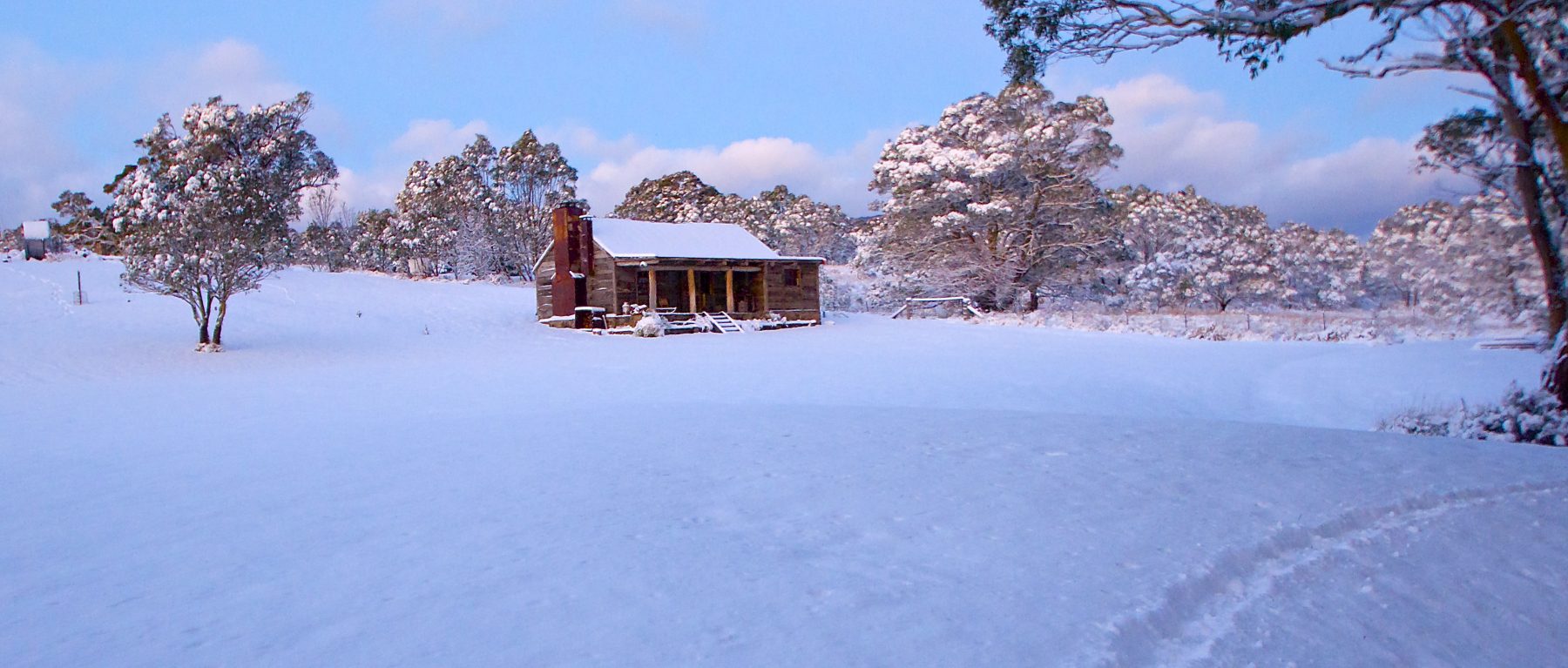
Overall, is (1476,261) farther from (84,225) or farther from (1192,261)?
(84,225)

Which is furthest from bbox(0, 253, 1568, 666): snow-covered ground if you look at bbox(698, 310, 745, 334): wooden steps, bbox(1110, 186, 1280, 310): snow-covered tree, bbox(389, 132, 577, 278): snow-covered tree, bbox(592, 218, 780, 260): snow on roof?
bbox(389, 132, 577, 278): snow-covered tree

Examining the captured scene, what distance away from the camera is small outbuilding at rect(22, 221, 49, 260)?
37531 mm

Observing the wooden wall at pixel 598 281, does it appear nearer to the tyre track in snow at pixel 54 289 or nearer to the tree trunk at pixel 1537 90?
the tyre track in snow at pixel 54 289

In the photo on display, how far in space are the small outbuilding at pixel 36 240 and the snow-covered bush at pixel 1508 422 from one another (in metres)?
50.5

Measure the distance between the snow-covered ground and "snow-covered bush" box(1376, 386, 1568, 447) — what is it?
1231 millimetres

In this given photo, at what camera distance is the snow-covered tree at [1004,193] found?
32.4 meters

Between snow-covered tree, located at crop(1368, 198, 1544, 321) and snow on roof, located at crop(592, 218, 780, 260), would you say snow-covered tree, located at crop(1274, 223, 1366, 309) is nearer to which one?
snow-covered tree, located at crop(1368, 198, 1544, 321)

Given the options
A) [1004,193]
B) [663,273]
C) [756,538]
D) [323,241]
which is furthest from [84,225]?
[756,538]

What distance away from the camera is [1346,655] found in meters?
3.23

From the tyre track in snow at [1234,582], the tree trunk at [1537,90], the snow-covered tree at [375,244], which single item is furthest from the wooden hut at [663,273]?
the snow-covered tree at [375,244]

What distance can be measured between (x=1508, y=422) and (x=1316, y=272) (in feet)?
142

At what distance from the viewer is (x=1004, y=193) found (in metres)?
33.0

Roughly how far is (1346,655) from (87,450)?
32.6 ft

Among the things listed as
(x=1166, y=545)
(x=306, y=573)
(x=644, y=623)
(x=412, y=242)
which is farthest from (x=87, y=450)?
(x=412, y=242)
